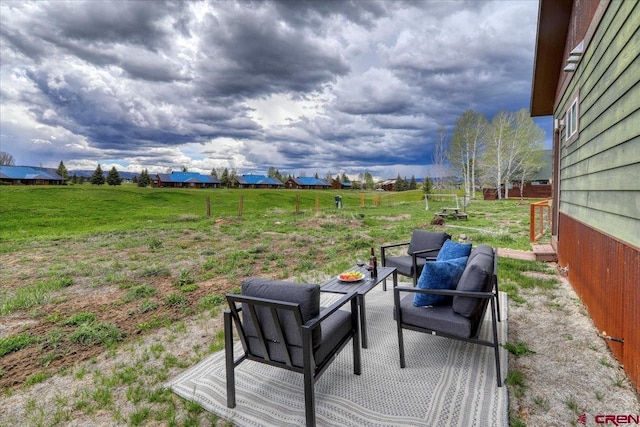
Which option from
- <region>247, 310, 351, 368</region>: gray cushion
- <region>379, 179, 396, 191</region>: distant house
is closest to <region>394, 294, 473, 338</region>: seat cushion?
<region>247, 310, 351, 368</region>: gray cushion

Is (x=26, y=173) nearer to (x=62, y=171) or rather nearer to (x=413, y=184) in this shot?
(x=62, y=171)

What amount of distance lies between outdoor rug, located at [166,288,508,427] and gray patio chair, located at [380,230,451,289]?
1.30 meters

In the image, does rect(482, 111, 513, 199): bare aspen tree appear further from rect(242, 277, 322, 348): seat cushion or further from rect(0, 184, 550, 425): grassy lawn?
rect(242, 277, 322, 348): seat cushion

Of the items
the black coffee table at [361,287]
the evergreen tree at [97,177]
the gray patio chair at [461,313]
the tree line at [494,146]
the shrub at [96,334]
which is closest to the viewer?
the gray patio chair at [461,313]

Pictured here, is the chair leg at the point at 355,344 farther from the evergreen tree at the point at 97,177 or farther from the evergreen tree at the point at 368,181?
the evergreen tree at the point at 368,181

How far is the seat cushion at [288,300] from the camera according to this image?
6.50 ft

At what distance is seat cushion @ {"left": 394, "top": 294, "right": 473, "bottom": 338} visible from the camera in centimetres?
243

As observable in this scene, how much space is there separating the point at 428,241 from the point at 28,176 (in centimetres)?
6112

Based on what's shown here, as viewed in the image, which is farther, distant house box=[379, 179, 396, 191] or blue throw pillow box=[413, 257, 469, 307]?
distant house box=[379, 179, 396, 191]

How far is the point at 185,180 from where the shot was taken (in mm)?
58312

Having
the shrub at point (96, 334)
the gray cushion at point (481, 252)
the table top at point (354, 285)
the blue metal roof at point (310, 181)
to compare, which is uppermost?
the blue metal roof at point (310, 181)

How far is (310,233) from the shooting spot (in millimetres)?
10375

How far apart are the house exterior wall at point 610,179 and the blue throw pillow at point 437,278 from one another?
124cm

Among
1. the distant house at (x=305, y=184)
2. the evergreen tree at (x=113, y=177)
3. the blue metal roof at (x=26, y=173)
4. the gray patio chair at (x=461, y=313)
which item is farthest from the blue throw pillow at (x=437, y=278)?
the distant house at (x=305, y=184)
